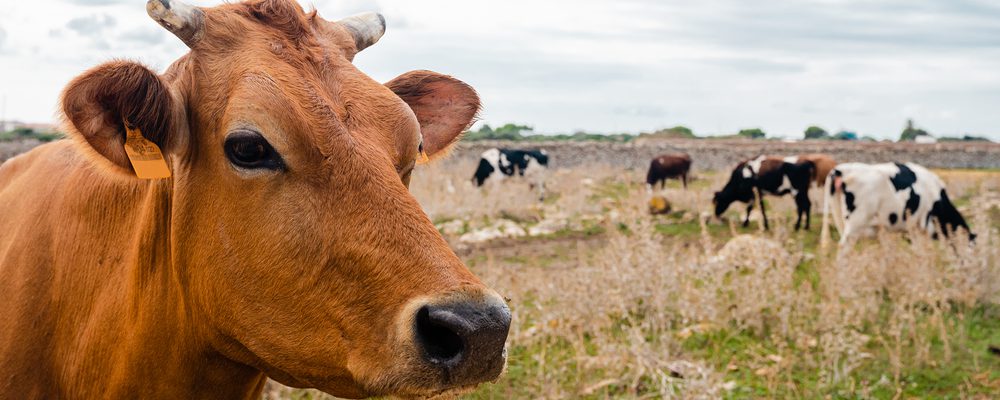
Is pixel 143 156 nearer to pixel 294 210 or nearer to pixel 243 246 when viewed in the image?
pixel 243 246

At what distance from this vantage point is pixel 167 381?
8.01 ft

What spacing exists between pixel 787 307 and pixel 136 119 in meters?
5.74

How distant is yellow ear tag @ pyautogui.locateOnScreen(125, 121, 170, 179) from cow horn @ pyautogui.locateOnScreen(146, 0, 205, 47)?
31 cm

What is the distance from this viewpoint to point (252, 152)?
2.13m

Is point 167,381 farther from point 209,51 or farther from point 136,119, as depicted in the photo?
point 209,51

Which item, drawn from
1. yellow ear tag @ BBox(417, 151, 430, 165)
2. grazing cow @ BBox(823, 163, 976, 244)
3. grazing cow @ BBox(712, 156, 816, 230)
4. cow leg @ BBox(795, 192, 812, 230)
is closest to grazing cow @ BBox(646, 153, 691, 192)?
grazing cow @ BBox(712, 156, 816, 230)

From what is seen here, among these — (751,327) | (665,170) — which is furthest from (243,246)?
(665,170)

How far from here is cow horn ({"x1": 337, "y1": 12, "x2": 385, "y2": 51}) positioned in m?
2.90

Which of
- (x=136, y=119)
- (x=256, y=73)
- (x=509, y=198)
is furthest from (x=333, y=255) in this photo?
(x=509, y=198)

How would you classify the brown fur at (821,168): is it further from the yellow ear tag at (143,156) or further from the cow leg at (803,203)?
the yellow ear tag at (143,156)

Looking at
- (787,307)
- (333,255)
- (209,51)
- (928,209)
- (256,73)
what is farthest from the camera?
(928,209)

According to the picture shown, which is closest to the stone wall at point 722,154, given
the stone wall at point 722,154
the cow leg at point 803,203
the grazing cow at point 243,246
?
the stone wall at point 722,154

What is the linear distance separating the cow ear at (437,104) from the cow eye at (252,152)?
974 millimetres

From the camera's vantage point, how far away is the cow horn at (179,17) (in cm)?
227
